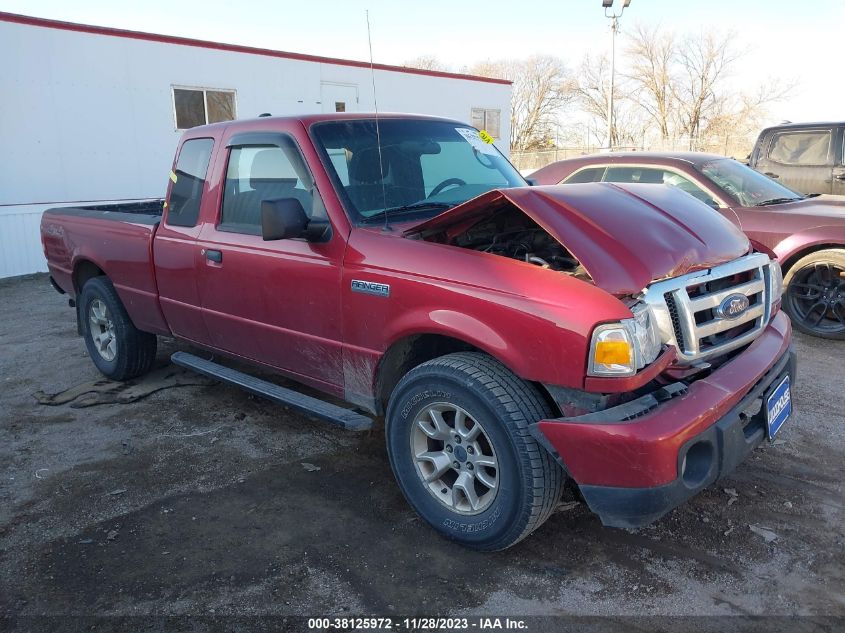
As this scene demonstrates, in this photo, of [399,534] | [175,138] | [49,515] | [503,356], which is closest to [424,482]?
[399,534]

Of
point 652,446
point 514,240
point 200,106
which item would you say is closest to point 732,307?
point 652,446

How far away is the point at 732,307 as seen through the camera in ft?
9.71

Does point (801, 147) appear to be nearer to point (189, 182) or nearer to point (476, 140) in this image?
point (476, 140)

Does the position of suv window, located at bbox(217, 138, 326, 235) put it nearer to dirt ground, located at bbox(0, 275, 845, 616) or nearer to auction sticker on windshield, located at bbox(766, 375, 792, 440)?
dirt ground, located at bbox(0, 275, 845, 616)

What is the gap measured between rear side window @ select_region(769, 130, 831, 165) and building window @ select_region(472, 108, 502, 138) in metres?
10.2

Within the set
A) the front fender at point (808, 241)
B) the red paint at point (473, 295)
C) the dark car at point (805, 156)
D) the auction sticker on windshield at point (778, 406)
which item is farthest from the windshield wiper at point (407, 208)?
the dark car at point (805, 156)

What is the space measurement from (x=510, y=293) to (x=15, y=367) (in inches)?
204

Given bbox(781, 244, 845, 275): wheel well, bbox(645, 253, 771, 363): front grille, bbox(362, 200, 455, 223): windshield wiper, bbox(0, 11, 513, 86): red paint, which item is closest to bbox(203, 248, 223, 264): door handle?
bbox(362, 200, 455, 223): windshield wiper

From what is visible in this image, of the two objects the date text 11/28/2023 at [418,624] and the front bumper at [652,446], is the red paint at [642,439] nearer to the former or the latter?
the front bumper at [652,446]

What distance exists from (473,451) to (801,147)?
8.33 m

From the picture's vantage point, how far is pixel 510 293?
2.72 metres

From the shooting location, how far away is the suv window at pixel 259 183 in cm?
371

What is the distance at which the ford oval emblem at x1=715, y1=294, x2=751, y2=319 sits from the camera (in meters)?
2.91

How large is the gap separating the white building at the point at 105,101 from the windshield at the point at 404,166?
28.2 feet
